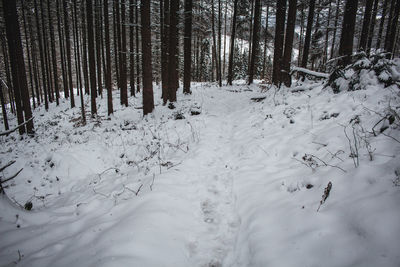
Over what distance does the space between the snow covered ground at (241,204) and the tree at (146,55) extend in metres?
5.21

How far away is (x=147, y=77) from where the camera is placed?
9891mm

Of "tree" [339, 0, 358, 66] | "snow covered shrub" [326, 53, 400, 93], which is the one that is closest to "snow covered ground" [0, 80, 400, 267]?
"snow covered shrub" [326, 53, 400, 93]

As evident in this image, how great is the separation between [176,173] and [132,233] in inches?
74.7

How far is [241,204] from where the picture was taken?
10.6ft

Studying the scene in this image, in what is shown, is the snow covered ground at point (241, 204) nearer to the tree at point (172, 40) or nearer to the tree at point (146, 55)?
the tree at point (146, 55)

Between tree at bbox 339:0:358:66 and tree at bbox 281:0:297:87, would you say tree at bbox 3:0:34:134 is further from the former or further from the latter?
tree at bbox 339:0:358:66

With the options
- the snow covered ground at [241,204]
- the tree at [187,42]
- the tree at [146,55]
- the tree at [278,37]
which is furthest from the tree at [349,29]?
the tree at [146,55]

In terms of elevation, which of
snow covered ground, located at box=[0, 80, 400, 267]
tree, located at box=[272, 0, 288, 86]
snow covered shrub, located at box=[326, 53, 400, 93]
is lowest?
snow covered ground, located at box=[0, 80, 400, 267]

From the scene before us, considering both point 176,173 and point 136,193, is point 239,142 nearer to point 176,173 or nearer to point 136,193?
point 176,173

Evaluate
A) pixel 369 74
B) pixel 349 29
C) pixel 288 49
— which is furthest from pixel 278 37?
pixel 369 74

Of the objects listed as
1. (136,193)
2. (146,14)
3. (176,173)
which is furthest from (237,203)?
(146,14)

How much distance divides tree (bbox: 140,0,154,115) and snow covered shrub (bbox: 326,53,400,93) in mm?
8027

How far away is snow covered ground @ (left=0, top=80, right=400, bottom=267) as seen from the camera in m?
1.99

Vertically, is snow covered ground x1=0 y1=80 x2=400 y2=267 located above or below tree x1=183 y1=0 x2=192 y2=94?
below
